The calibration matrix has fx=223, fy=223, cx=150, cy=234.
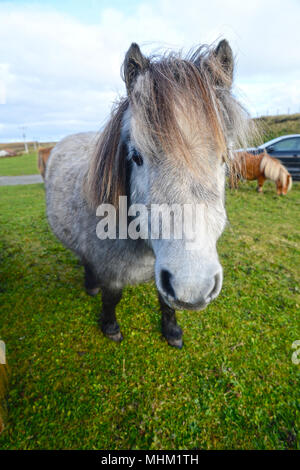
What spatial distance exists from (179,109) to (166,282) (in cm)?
106

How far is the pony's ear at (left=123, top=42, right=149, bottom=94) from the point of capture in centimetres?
150

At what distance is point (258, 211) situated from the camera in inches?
313

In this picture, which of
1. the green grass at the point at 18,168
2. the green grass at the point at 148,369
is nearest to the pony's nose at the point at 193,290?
the green grass at the point at 148,369

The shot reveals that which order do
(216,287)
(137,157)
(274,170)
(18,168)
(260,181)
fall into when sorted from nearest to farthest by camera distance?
(216,287) → (137,157) → (274,170) → (260,181) → (18,168)

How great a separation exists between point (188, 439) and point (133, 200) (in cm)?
202

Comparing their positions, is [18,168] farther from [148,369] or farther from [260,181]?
[148,369]

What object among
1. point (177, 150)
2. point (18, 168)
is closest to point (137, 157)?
point (177, 150)

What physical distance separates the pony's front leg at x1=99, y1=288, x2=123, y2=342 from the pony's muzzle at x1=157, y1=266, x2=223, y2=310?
1.32 metres

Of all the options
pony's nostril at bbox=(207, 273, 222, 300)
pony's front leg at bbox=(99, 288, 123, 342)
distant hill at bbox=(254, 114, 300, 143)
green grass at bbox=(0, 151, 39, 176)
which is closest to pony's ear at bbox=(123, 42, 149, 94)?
pony's nostril at bbox=(207, 273, 222, 300)

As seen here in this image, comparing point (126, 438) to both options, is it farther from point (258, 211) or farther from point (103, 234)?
point (258, 211)

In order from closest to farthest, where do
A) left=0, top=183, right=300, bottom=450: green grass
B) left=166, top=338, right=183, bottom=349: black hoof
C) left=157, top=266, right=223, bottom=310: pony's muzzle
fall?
left=157, top=266, right=223, bottom=310: pony's muzzle → left=0, top=183, right=300, bottom=450: green grass → left=166, top=338, right=183, bottom=349: black hoof

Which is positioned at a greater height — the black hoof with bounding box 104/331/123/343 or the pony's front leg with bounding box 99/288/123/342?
the pony's front leg with bounding box 99/288/123/342

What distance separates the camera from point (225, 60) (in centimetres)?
165

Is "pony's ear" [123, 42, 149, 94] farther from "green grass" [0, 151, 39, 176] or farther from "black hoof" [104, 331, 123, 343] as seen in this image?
"green grass" [0, 151, 39, 176]
